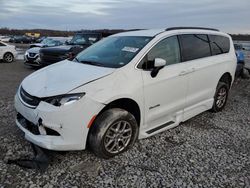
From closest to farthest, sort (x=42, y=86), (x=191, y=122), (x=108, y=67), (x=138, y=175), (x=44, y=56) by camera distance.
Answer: (x=138, y=175), (x=42, y=86), (x=108, y=67), (x=191, y=122), (x=44, y=56)

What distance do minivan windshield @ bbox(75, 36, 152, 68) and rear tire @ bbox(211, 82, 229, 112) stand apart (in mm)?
2254

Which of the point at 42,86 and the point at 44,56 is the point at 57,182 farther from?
the point at 44,56

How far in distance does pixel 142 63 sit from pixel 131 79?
1.23 feet

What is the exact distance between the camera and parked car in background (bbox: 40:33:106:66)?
1026cm

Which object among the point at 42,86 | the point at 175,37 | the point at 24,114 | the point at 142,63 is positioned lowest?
the point at 24,114

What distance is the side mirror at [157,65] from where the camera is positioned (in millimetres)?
3748

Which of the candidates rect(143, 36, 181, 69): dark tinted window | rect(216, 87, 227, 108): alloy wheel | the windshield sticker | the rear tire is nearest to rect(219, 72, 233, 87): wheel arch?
the rear tire

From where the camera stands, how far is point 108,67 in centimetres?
378

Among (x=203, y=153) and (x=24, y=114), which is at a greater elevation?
(x=24, y=114)

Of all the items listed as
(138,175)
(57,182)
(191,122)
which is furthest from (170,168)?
(191,122)

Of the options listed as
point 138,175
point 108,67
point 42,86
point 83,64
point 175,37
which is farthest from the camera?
point 175,37

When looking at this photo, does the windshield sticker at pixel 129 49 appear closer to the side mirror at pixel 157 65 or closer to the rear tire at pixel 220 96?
the side mirror at pixel 157 65

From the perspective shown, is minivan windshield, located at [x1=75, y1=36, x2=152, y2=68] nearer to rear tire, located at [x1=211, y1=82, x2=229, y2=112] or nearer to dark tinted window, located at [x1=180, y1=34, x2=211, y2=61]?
dark tinted window, located at [x1=180, y1=34, x2=211, y2=61]

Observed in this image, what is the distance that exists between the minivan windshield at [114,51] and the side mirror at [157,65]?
36cm
